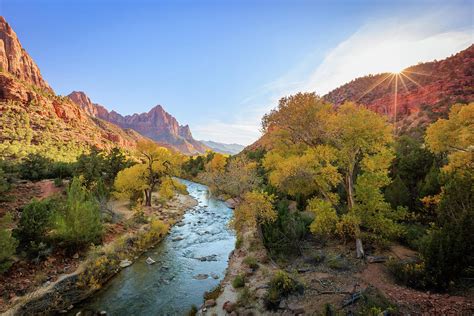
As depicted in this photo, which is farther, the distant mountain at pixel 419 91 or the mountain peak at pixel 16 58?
the mountain peak at pixel 16 58

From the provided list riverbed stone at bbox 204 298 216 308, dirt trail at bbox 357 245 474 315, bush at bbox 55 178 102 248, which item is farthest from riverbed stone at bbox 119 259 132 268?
dirt trail at bbox 357 245 474 315

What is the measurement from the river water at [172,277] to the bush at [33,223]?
5.34 metres

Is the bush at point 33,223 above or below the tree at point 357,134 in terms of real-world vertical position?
below

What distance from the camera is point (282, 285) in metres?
11.6

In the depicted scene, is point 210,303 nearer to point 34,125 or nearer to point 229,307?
point 229,307

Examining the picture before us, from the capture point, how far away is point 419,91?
250 ft

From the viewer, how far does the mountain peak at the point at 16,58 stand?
4222 inches

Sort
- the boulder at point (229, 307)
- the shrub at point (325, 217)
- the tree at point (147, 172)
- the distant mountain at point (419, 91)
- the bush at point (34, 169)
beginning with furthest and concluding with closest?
the distant mountain at point (419, 91) → the bush at point (34, 169) → the tree at point (147, 172) → the shrub at point (325, 217) → the boulder at point (229, 307)

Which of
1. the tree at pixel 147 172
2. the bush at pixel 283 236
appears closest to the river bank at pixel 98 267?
the tree at pixel 147 172

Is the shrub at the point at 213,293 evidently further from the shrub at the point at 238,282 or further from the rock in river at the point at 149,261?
the rock in river at the point at 149,261

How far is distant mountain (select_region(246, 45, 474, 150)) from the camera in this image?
6166 cm

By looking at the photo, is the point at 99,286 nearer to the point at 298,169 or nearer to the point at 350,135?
the point at 298,169

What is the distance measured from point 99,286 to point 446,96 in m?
86.6

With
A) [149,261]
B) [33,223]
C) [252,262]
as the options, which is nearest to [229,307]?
[252,262]
